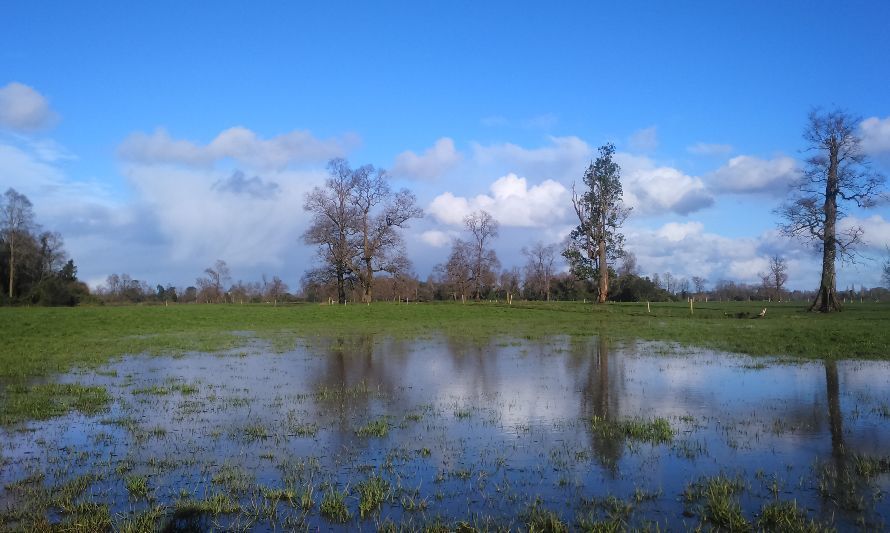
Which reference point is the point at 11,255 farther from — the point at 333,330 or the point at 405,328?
the point at 405,328

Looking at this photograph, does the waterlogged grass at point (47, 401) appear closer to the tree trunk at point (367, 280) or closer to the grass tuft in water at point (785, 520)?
the grass tuft in water at point (785, 520)

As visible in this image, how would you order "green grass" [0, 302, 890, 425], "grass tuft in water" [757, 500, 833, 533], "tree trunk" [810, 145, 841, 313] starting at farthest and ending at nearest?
"tree trunk" [810, 145, 841, 313]
"green grass" [0, 302, 890, 425]
"grass tuft in water" [757, 500, 833, 533]

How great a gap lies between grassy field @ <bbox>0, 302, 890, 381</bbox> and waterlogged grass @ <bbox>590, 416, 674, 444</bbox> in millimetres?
12835

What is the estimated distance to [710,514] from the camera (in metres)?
6.08

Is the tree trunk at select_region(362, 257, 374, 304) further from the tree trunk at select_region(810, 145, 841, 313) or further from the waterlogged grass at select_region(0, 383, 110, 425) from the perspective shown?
the waterlogged grass at select_region(0, 383, 110, 425)

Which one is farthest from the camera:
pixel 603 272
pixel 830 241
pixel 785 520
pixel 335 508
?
pixel 603 272

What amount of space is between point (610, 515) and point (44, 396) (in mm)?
12953

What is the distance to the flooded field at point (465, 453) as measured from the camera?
624 centimetres

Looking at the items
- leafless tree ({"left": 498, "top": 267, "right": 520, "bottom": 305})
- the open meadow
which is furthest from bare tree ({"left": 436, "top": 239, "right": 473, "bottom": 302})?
the open meadow

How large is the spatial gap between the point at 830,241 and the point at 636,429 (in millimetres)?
42233

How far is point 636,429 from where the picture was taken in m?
9.70

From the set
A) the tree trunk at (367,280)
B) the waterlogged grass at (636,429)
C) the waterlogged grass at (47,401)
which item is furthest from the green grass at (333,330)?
the tree trunk at (367,280)

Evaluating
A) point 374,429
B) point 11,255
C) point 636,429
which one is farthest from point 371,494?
point 11,255

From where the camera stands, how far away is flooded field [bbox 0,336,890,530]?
6238 mm
